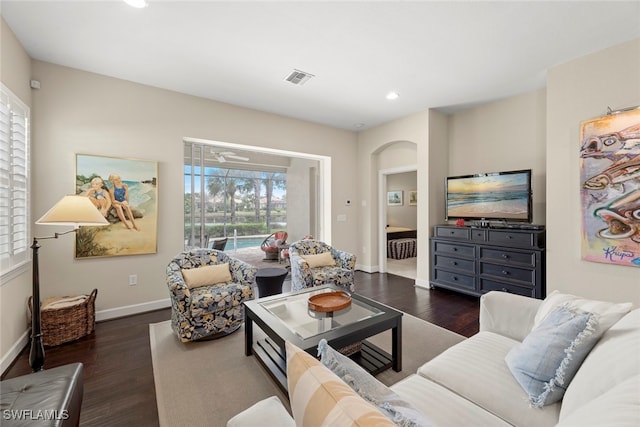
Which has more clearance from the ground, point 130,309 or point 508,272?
point 508,272

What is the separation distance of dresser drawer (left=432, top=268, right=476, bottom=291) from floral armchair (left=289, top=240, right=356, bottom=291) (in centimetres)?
150

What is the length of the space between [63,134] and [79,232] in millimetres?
1095

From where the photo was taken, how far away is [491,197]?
3857mm

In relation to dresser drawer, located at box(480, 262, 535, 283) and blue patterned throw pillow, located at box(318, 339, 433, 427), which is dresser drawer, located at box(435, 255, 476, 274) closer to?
dresser drawer, located at box(480, 262, 535, 283)

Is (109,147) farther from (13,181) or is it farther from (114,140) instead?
(13,181)

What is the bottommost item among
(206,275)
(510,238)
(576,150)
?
(206,275)

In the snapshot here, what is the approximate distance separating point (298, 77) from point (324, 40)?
80 cm

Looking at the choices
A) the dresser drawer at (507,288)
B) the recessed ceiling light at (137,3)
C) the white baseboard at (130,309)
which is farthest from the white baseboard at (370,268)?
the recessed ceiling light at (137,3)

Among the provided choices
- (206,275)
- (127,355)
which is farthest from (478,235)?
(127,355)

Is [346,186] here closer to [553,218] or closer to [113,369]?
[553,218]

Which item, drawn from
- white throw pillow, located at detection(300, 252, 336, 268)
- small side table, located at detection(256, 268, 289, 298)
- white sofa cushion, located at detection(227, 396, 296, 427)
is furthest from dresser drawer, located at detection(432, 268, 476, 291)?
white sofa cushion, located at detection(227, 396, 296, 427)

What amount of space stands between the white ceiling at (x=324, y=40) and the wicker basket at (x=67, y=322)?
2563 mm

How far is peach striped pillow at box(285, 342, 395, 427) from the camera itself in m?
0.58

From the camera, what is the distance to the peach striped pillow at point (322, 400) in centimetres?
58
